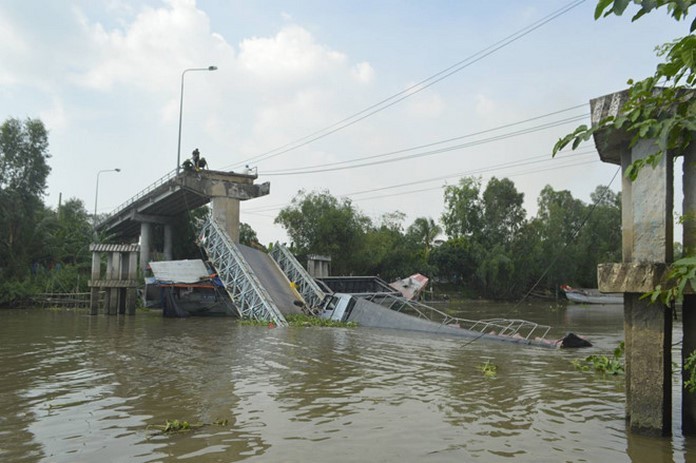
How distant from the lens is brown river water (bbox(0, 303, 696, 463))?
23.4 feet

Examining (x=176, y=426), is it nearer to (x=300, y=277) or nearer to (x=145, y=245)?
(x=300, y=277)

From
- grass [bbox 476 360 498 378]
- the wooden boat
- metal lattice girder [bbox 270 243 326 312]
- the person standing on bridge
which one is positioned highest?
the person standing on bridge

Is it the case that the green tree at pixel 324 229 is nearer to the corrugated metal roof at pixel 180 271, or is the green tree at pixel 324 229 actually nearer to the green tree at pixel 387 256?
the green tree at pixel 387 256

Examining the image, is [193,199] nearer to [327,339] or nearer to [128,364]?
[327,339]

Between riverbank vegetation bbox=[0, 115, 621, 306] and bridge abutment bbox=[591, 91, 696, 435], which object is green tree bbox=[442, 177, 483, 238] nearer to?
riverbank vegetation bbox=[0, 115, 621, 306]

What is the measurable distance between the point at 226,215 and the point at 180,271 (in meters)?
6.37

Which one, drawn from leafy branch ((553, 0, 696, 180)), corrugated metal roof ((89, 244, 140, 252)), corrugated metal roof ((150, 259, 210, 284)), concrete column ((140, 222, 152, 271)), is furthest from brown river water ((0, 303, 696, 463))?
concrete column ((140, 222, 152, 271))

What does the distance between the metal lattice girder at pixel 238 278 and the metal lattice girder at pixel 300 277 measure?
321cm

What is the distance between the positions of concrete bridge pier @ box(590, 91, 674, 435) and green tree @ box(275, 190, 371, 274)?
4644cm

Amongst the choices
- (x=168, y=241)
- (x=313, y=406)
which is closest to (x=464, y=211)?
(x=168, y=241)

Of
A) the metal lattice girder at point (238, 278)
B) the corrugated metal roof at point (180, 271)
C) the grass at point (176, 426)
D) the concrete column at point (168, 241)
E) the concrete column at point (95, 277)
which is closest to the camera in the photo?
the grass at point (176, 426)

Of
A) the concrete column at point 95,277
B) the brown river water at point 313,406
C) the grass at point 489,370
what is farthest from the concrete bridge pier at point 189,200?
the grass at point 489,370

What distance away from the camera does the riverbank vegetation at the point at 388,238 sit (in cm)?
4709

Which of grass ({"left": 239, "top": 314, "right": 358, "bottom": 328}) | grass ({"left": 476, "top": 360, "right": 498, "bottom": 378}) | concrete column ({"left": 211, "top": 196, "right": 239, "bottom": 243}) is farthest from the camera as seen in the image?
concrete column ({"left": 211, "top": 196, "right": 239, "bottom": 243})
